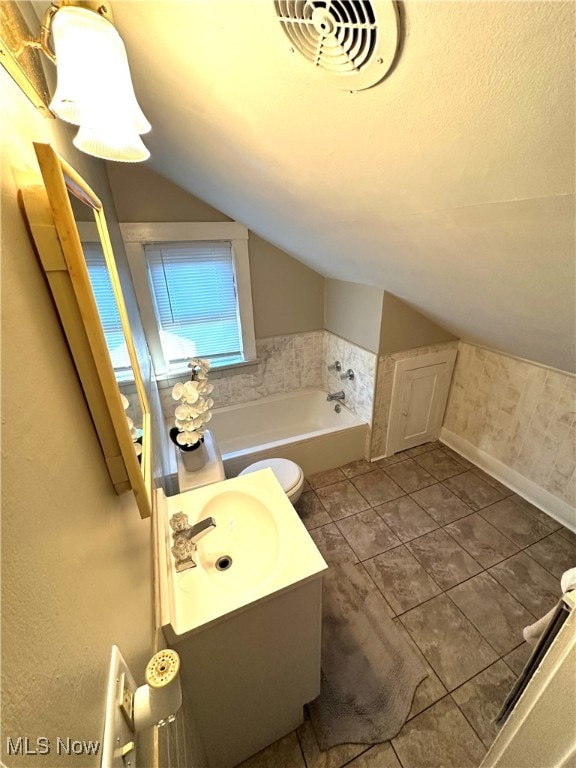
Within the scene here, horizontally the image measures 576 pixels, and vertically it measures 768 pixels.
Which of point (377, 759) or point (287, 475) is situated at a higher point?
point (287, 475)

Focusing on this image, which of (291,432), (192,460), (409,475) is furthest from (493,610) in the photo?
(291,432)

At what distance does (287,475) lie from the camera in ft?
6.26

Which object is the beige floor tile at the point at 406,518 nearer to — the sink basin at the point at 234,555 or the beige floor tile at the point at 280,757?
the beige floor tile at the point at 280,757

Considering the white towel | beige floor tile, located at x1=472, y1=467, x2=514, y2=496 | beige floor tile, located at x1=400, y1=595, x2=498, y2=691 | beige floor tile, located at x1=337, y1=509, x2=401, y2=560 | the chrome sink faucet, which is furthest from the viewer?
beige floor tile, located at x1=472, y1=467, x2=514, y2=496

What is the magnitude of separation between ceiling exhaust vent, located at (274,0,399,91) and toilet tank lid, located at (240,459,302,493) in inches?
65.8

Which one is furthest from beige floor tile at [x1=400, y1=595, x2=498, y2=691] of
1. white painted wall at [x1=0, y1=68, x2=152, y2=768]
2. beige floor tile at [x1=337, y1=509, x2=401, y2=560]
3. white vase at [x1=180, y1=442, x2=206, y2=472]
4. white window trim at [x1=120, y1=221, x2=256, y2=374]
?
white window trim at [x1=120, y1=221, x2=256, y2=374]

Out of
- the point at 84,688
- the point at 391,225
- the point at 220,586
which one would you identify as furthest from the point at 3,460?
the point at 391,225

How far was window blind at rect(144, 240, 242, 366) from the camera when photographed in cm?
227

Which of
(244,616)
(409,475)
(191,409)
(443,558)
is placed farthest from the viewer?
(409,475)

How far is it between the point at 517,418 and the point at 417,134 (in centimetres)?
210

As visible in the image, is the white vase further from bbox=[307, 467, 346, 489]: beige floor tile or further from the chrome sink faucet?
bbox=[307, 467, 346, 489]: beige floor tile

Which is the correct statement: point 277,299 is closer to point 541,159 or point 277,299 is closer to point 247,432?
point 247,432

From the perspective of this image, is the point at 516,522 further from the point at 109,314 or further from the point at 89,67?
the point at 89,67

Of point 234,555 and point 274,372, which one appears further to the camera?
point 274,372
